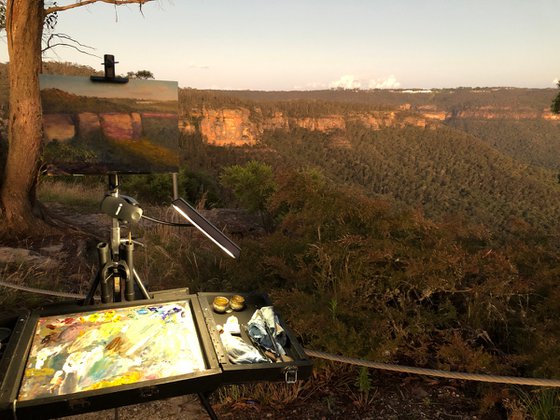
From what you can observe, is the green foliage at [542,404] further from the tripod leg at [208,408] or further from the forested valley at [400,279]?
the tripod leg at [208,408]

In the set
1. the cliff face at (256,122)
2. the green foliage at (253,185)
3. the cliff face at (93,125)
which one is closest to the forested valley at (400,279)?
the cliff face at (93,125)

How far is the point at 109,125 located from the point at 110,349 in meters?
0.98

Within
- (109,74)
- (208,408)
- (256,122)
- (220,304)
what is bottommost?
(208,408)

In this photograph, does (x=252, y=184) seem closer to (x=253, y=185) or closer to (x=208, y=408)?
(x=253, y=185)

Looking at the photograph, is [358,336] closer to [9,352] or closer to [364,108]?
[9,352]

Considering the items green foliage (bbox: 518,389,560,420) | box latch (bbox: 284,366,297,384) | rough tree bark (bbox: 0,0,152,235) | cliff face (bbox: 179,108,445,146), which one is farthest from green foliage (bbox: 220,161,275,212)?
cliff face (bbox: 179,108,445,146)

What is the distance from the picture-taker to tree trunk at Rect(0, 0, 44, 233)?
201 inches

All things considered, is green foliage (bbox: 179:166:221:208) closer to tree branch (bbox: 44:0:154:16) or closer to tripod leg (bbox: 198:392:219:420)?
tree branch (bbox: 44:0:154:16)

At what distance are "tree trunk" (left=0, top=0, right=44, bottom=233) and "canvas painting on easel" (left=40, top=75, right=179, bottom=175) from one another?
12.2 ft

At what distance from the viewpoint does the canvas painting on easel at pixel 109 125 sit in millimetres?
1964

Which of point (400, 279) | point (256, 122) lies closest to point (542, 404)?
point (400, 279)

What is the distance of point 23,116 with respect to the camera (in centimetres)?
525

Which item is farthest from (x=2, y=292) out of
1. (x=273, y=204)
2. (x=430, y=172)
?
(x=430, y=172)

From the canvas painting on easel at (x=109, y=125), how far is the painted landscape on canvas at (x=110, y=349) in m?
0.62
